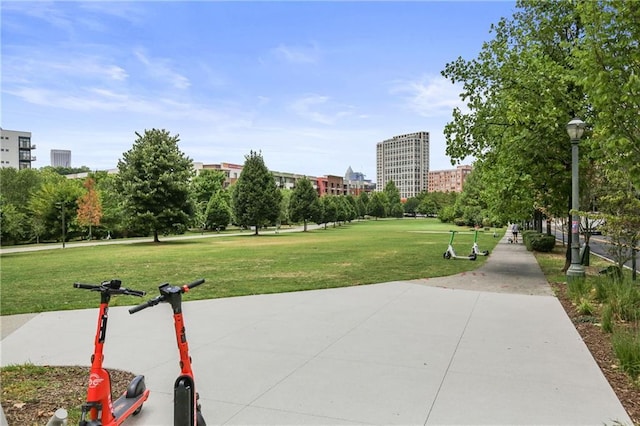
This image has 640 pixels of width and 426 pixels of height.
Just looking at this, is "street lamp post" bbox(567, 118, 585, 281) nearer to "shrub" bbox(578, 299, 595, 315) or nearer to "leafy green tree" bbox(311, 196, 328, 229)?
"shrub" bbox(578, 299, 595, 315)

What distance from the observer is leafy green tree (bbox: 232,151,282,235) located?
1686 inches

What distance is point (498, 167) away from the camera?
44.2 feet

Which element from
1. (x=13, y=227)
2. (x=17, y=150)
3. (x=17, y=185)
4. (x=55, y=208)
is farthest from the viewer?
(x=17, y=150)

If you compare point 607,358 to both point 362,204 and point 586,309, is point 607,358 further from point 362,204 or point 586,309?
point 362,204

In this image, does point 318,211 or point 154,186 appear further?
point 318,211

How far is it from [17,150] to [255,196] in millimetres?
74920

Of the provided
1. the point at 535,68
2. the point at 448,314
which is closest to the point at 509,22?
the point at 535,68

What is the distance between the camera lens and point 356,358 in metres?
5.25

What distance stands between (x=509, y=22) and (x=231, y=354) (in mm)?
14330

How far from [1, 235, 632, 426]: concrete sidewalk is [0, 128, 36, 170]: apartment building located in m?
102

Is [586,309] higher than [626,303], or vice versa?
[626,303]

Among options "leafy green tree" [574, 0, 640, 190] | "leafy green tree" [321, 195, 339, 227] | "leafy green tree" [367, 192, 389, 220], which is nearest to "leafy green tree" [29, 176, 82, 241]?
"leafy green tree" [321, 195, 339, 227]

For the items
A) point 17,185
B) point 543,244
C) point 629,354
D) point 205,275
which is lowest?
point 205,275

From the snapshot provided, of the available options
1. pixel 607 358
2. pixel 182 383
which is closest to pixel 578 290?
pixel 607 358
